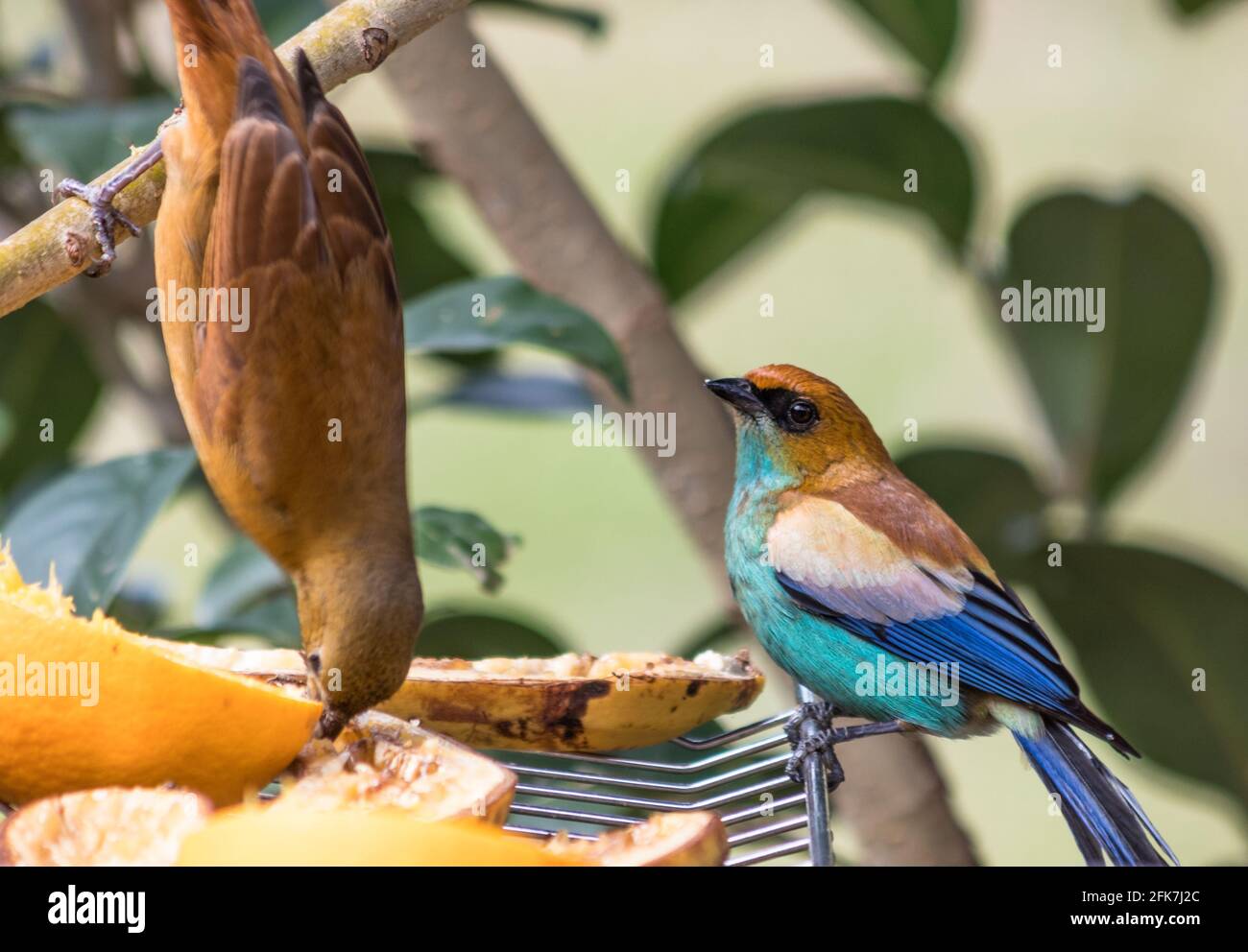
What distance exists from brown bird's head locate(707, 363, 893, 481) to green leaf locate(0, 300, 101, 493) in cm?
129

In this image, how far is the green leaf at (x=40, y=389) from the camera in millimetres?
2463

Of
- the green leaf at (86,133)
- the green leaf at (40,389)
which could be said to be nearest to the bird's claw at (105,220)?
the green leaf at (86,133)

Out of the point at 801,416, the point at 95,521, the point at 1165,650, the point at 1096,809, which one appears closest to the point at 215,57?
the point at 95,521

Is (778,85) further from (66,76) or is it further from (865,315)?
(66,76)

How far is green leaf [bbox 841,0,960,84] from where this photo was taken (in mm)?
2178

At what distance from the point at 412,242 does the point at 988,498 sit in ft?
3.26

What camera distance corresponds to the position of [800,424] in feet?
5.47

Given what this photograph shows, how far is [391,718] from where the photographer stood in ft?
4.31

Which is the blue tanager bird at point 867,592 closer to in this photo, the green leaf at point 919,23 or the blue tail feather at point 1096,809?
the blue tail feather at point 1096,809

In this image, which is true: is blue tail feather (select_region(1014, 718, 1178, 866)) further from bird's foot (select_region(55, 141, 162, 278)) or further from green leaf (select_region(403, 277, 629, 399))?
bird's foot (select_region(55, 141, 162, 278))

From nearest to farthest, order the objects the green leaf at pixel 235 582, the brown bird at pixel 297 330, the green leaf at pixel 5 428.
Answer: the brown bird at pixel 297 330
the green leaf at pixel 235 582
the green leaf at pixel 5 428

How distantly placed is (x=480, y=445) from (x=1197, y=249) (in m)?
4.24

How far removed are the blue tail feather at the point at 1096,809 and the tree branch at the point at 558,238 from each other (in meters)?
0.59
